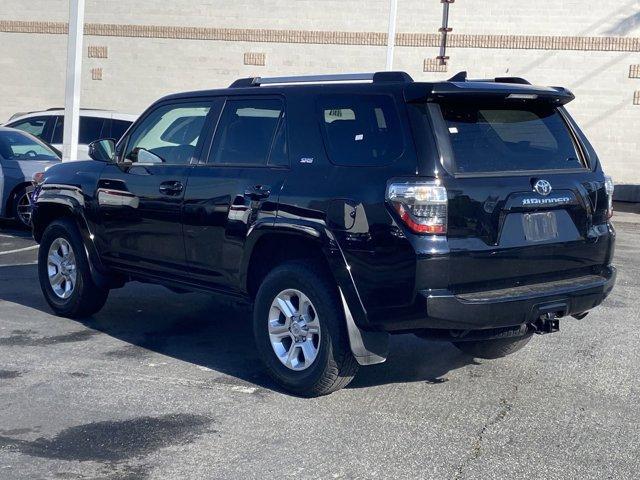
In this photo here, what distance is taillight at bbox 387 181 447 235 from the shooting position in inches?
221

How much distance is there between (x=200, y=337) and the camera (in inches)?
314

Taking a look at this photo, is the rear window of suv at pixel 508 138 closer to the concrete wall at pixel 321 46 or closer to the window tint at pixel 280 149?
the window tint at pixel 280 149

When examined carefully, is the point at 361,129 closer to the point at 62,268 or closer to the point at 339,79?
the point at 339,79

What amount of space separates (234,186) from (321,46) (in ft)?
63.3

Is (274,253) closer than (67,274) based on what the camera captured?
Yes

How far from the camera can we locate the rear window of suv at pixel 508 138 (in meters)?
5.92

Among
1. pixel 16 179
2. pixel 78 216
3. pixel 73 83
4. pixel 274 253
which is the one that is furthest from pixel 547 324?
pixel 73 83

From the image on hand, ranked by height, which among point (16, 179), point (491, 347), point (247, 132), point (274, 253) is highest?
point (247, 132)

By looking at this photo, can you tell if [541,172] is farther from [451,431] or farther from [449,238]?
[451,431]

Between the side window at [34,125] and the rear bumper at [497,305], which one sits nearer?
the rear bumper at [497,305]

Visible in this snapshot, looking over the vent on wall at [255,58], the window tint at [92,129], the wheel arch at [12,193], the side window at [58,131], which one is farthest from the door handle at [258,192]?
the vent on wall at [255,58]

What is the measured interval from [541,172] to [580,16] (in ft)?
62.1

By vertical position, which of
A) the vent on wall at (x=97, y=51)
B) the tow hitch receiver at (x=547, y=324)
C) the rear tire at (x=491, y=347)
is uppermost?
the vent on wall at (x=97, y=51)

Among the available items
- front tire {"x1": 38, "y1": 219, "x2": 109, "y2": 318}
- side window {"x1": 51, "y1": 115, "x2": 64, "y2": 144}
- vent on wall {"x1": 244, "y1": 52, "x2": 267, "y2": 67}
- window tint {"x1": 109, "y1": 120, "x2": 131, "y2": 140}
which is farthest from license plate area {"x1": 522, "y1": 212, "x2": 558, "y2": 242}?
vent on wall {"x1": 244, "y1": 52, "x2": 267, "y2": 67}
